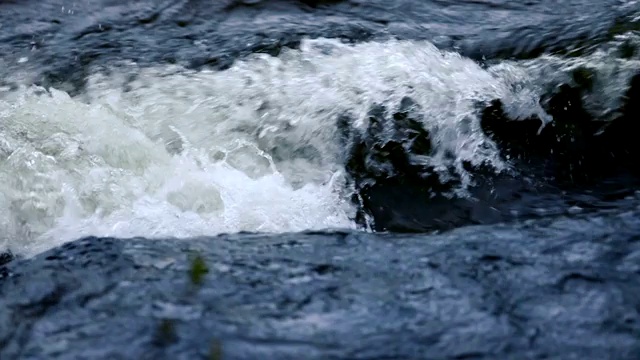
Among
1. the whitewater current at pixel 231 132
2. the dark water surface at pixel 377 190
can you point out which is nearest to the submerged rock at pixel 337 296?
the dark water surface at pixel 377 190

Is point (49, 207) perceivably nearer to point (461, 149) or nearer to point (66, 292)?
point (66, 292)

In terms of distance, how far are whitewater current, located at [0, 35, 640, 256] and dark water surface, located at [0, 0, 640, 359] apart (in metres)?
0.01

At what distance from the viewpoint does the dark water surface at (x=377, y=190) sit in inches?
79.8

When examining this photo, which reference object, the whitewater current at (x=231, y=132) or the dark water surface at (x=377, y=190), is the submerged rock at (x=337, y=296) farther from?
the whitewater current at (x=231, y=132)

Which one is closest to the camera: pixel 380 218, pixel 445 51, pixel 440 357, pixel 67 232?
pixel 440 357

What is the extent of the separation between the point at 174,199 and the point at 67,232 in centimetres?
36

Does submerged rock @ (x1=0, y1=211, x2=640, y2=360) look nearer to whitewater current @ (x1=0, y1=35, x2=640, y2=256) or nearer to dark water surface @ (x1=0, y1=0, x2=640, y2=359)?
dark water surface @ (x1=0, y1=0, x2=640, y2=359)

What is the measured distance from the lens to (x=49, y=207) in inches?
120

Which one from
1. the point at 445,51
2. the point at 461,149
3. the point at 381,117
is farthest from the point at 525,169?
the point at 445,51

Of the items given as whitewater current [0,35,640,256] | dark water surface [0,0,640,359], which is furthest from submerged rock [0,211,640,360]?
whitewater current [0,35,640,256]

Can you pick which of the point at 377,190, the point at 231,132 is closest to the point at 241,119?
the point at 231,132

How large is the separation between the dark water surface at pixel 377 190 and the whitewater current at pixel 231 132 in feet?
0.04

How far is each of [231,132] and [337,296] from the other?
152 cm

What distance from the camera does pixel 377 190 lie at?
3.33 meters
